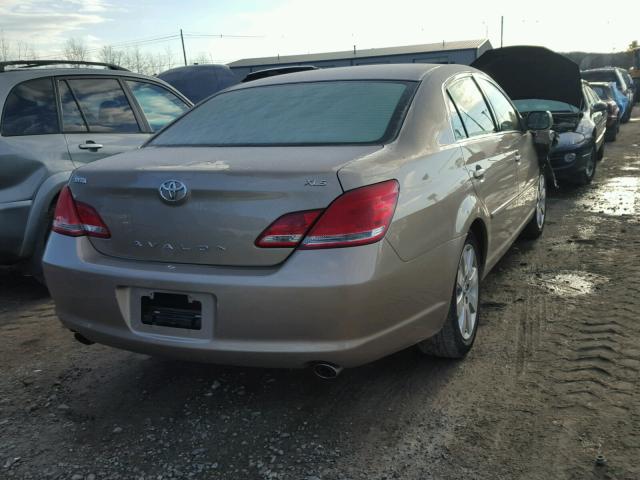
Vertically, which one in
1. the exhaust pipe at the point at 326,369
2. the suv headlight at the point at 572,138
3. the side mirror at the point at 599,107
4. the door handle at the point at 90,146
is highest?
the door handle at the point at 90,146

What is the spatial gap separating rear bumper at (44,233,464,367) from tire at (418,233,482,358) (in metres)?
0.37

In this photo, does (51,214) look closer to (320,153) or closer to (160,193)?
(160,193)

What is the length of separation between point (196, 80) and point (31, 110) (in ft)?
25.1

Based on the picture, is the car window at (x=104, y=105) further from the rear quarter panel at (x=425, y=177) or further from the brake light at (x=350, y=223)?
the brake light at (x=350, y=223)

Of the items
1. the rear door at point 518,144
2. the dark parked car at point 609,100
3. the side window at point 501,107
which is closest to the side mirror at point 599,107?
the dark parked car at point 609,100

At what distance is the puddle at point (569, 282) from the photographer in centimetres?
436

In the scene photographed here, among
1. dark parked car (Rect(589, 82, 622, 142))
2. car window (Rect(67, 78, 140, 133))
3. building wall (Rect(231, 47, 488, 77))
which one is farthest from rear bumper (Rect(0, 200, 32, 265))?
building wall (Rect(231, 47, 488, 77))

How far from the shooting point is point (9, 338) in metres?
4.00

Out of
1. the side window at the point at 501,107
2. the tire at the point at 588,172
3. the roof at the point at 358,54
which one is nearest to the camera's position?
the side window at the point at 501,107

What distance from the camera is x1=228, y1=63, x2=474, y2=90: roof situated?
3465mm

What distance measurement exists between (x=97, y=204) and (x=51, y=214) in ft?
7.05

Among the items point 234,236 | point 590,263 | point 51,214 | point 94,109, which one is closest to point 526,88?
point 590,263

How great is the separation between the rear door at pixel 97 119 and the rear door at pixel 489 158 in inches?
114

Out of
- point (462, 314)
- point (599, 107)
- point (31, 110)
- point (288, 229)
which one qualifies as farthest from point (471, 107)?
point (599, 107)
